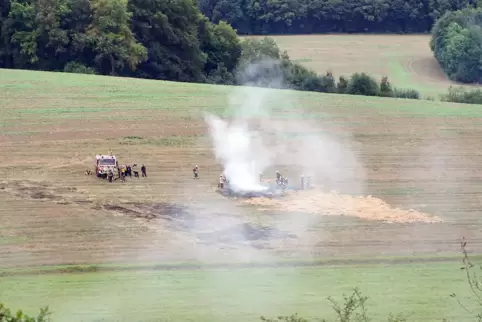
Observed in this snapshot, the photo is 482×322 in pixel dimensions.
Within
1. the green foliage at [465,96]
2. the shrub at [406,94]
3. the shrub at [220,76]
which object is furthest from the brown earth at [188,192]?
the shrub at [220,76]

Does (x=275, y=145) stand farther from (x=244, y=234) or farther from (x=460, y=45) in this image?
(x=460, y=45)

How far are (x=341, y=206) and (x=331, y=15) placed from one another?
61.9 metres

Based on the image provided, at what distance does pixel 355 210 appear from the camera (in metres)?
43.3

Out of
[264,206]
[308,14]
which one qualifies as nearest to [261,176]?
[264,206]

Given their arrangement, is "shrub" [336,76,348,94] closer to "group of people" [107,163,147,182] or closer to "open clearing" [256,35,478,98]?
"open clearing" [256,35,478,98]

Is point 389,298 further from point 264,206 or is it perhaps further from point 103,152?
point 103,152

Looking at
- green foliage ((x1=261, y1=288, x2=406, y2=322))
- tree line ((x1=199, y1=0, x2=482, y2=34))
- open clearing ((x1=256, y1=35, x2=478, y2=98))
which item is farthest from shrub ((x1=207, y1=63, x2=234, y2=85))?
green foliage ((x1=261, y1=288, x2=406, y2=322))

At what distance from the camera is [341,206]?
4375cm

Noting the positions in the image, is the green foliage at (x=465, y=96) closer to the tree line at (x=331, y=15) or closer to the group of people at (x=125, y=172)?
the tree line at (x=331, y=15)

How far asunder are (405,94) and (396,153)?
70.9ft

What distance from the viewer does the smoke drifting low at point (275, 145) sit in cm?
4822

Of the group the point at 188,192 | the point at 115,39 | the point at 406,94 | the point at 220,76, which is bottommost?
the point at 188,192

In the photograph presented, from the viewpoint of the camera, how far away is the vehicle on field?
4678cm

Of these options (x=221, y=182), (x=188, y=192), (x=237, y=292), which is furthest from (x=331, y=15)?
(x=237, y=292)
